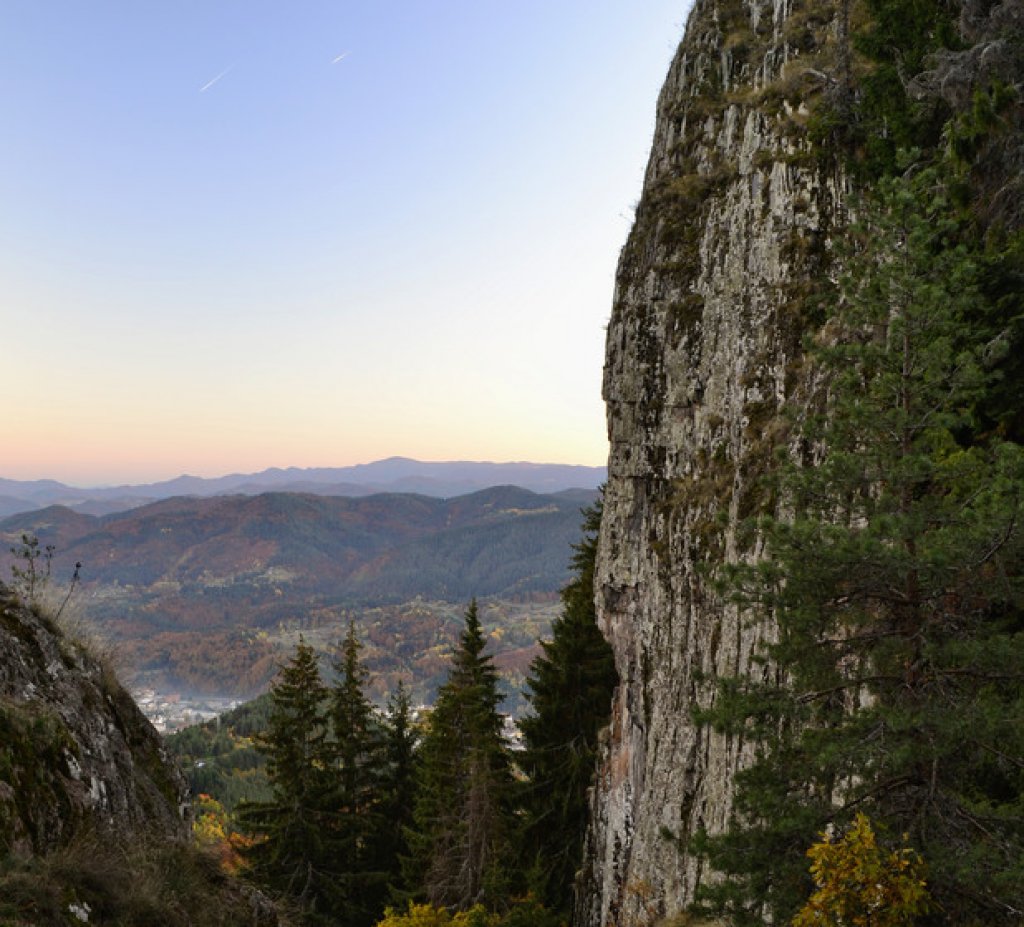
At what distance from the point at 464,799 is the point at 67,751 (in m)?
16.3

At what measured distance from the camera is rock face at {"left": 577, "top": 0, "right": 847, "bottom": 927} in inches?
644

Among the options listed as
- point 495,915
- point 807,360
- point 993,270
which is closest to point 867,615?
point 993,270

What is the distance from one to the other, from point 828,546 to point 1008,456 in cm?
191

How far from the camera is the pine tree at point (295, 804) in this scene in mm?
22984

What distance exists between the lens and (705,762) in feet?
53.4

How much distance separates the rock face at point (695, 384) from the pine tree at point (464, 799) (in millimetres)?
3148

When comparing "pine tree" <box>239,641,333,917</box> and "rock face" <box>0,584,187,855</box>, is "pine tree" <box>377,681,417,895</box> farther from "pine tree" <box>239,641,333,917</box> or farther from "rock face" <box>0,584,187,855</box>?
"rock face" <box>0,584,187,855</box>

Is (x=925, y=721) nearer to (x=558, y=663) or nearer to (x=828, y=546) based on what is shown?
(x=828, y=546)

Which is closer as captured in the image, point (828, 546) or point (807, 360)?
point (828, 546)

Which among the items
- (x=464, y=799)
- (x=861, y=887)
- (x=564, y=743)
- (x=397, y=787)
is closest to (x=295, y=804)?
(x=397, y=787)

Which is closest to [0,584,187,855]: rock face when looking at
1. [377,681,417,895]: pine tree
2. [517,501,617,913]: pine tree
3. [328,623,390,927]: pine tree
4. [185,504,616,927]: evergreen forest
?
[185,504,616,927]: evergreen forest

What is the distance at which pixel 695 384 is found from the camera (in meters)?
18.6

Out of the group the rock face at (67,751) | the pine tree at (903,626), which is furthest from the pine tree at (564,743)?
the pine tree at (903,626)

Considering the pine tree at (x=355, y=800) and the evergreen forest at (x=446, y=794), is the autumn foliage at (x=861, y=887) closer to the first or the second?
the evergreen forest at (x=446, y=794)
